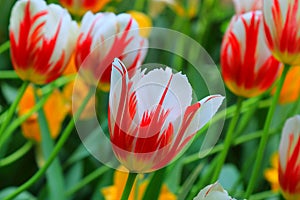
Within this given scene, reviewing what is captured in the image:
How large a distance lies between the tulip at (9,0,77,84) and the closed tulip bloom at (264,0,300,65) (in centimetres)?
12

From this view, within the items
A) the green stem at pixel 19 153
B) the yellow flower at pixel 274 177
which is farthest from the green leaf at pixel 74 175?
the yellow flower at pixel 274 177

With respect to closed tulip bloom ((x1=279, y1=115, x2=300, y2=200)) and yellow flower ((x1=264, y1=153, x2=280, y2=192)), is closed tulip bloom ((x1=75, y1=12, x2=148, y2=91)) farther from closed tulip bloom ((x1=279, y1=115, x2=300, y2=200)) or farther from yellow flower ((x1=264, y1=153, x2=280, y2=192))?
yellow flower ((x1=264, y1=153, x2=280, y2=192))

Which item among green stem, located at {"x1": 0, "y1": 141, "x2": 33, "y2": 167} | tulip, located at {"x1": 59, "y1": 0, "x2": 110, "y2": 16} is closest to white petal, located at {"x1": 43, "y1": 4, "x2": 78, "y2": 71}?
tulip, located at {"x1": 59, "y1": 0, "x2": 110, "y2": 16}

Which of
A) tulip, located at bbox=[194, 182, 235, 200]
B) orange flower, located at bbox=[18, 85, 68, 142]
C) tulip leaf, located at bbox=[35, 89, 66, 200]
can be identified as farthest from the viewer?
orange flower, located at bbox=[18, 85, 68, 142]

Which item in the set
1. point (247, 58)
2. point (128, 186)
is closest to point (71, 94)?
point (247, 58)

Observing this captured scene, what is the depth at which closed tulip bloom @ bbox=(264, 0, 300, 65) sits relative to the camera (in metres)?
0.44

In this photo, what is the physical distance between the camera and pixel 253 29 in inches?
18.8

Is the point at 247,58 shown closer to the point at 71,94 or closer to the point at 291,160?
the point at 291,160

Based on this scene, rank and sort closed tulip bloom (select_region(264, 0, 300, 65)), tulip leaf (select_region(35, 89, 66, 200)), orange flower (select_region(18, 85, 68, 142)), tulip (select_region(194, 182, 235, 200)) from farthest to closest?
orange flower (select_region(18, 85, 68, 142)), tulip leaf (select_region(35, 89, 66, 200)), closed tulip bloom (select_region(264, 0, 300, 65)), tulip (select_region(194, 182, 235, 200))

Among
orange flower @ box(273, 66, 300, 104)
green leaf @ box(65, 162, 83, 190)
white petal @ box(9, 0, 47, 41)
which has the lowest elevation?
green leaf @ box(65, 162, 83, 190)

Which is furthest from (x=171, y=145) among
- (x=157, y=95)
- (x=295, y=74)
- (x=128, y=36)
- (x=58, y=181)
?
(x=295, y=74)

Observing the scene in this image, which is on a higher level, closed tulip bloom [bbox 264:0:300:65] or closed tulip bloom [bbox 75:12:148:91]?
closed tulip bloom [bbox 264:0:300:65]

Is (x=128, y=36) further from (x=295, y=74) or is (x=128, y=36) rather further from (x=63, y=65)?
(x=295, y=74)

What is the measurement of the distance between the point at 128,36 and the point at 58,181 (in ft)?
0.51
